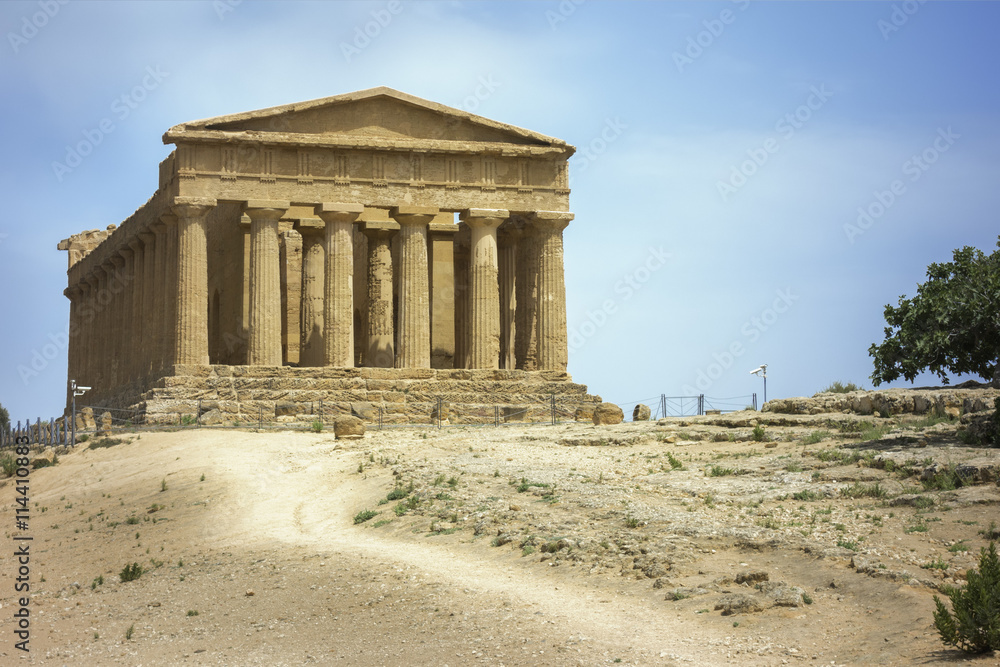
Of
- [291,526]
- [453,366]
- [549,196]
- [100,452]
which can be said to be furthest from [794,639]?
[453,366]

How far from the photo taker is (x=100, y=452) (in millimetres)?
30594

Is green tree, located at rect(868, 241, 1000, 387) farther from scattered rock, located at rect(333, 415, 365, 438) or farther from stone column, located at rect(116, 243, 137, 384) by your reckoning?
stone column, located at rect(116, 243, 137, 384)

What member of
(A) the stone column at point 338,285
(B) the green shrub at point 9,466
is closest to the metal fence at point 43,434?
(B) the green shrub at point 9,466

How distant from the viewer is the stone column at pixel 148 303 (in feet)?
138

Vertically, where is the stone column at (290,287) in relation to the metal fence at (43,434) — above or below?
above

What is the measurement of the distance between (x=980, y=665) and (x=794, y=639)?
7.76 ft

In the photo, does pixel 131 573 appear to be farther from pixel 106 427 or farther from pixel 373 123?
pixel 373 123

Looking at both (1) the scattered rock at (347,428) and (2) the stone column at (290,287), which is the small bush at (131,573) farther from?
(2) the stone column at (290,287)

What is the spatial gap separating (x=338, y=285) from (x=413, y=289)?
8.83 feet

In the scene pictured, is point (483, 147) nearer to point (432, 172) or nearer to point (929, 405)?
point (432, 172)

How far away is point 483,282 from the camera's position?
41281 mm

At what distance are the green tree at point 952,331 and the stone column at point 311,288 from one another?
2253cm

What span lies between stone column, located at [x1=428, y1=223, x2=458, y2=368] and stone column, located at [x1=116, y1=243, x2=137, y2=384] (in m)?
12.3

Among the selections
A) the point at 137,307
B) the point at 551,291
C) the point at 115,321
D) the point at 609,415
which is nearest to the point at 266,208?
the point at 137,307
